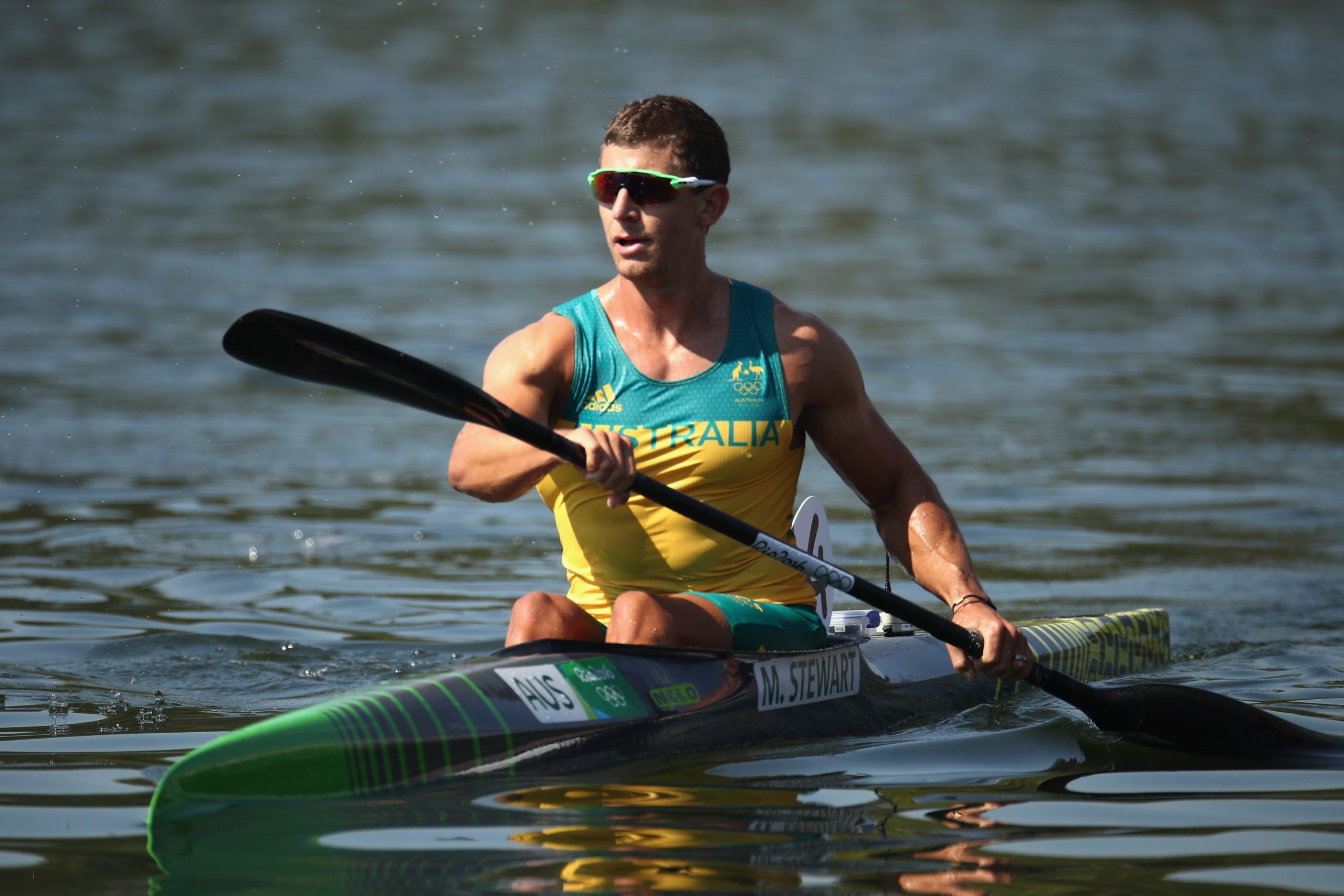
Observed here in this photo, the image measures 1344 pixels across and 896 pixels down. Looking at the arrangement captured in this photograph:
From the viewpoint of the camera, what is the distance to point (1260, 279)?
18.5 meters

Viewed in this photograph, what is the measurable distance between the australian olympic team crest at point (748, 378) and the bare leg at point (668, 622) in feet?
1.92

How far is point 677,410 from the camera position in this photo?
4.48m

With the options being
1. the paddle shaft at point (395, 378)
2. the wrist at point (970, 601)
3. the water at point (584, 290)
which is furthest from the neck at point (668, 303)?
the water at point (584, 290)

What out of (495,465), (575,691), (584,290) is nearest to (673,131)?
(495,465)

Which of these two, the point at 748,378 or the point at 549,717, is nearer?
the point at 549,717

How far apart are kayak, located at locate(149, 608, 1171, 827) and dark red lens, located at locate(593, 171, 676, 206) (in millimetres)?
1202

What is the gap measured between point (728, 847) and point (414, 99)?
28.4 metres

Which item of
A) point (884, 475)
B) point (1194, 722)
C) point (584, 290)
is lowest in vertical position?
point (1194, 722)

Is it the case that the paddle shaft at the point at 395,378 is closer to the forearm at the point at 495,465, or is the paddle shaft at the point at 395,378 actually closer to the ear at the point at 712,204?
the forearm at the point at 495,465

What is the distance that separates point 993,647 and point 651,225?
1.48 meters

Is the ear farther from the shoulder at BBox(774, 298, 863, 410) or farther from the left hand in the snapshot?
the left hand

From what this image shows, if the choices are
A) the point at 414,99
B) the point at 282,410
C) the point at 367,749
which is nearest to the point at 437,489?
the point at 282,410

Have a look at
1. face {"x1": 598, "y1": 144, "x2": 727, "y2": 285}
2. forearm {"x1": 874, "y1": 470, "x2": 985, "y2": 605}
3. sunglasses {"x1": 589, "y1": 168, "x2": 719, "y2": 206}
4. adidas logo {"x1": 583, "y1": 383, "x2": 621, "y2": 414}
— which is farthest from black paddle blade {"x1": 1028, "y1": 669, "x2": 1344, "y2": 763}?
sunglasses {"x1": 589, "y1": 168, "x2": 719, "y2": 206}

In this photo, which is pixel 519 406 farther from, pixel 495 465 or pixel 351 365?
pixel 351 365
